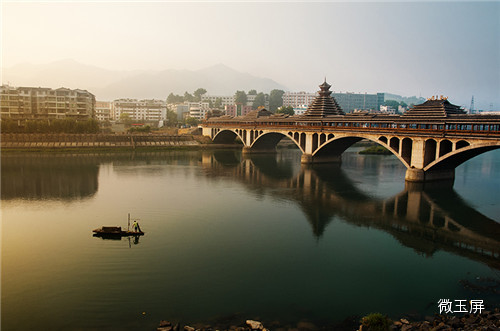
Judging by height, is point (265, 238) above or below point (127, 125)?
below

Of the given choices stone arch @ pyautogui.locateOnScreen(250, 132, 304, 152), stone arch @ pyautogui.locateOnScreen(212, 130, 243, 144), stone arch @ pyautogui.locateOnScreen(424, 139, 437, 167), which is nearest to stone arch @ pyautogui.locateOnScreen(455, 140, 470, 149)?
stone arch @ pyautogui.locateOnScreen(424, 139, 437, 167)

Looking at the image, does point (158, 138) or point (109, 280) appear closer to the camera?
point (109, 280)

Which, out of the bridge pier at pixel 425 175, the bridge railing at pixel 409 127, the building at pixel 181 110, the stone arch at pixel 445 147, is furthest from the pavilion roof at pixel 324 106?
the building at pixel 181 110

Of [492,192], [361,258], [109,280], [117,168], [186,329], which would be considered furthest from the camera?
[117,168]

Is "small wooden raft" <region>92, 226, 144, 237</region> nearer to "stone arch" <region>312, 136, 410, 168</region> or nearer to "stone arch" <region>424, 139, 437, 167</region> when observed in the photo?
"stone arch" <region>424, 139, 437, 167</region>

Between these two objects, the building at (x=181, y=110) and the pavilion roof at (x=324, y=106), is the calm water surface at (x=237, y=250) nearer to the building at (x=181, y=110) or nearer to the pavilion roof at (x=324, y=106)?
the pavilion roof at (x=324, y=106)

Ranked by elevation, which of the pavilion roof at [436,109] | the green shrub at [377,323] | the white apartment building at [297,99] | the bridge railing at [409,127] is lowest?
the green shrub at [377,323]

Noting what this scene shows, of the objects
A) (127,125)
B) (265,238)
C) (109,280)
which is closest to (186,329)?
(109,280)

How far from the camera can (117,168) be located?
56.6 metres

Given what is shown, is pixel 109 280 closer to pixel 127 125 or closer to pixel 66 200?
pixel 66 200

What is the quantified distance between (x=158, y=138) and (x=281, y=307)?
3064 inches

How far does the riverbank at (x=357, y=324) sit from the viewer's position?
1405 cm

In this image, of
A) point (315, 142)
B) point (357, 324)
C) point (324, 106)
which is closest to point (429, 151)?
point (315, 142)

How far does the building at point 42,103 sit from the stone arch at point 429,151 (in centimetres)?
9280
